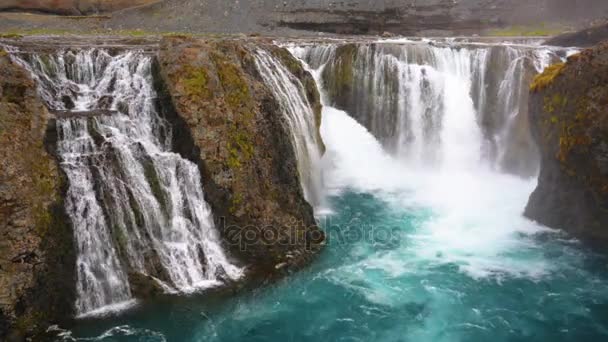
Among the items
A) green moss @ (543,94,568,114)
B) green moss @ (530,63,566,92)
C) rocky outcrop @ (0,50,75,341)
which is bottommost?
rocky outcrop @ (0,50,75,341)

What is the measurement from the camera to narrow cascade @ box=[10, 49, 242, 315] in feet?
38.3

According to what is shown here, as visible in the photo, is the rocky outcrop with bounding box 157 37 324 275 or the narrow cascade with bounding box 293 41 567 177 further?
the narrow cascade with bounding box 293 41 567 177

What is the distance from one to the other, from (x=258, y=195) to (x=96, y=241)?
440 cm

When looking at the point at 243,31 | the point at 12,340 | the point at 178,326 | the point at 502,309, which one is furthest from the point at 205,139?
the point at 243,31

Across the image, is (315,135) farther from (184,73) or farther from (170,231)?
(170,231)

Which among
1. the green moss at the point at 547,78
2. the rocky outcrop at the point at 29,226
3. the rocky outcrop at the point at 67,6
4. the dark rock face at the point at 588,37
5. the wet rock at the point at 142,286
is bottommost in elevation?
the wet rock at the point at 142,286

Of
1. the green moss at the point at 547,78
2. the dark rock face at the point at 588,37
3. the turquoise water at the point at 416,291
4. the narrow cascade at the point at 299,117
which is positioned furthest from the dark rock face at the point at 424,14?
the turquoise water at the point at 416,291

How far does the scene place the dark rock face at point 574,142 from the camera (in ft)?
44.7

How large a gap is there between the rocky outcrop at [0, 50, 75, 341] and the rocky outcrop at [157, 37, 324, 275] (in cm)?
350

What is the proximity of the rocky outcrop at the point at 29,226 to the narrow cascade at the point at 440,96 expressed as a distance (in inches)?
568

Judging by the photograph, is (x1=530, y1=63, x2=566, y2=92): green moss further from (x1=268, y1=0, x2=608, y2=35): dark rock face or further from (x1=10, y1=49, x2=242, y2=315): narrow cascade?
(x1=268, y1=0, x2=608, y2=35): dark rock face

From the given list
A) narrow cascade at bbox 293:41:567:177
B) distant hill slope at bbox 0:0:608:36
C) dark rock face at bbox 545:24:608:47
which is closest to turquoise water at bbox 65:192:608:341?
narrow cascade at bbox 293:41:567:177

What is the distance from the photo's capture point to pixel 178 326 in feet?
36.2

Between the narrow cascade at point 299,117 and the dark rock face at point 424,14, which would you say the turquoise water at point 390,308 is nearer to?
the narrow cascade at point 299,117
